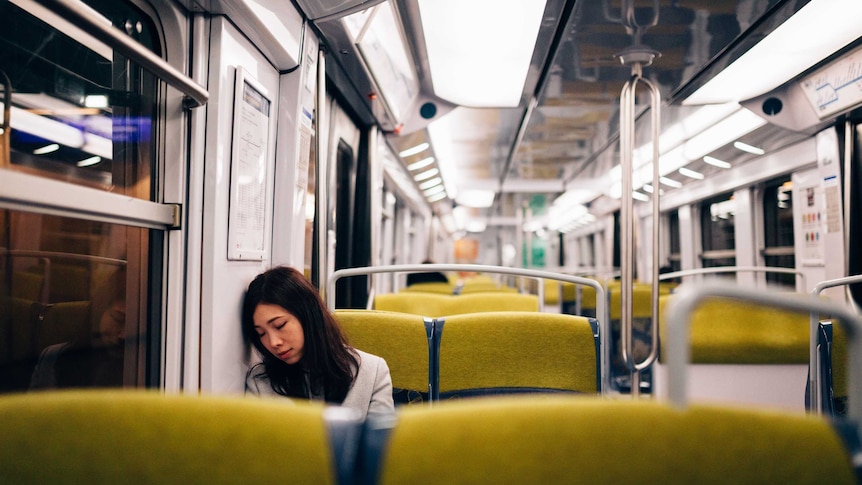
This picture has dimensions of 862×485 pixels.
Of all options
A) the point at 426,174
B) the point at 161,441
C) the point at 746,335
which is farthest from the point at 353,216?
the point at 161,441

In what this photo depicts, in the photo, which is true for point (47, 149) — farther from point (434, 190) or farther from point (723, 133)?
point (434, 190)

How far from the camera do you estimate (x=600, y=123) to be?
4.58 m

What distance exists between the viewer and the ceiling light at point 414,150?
16.8 feet

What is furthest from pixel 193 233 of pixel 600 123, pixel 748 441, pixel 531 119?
pixel 600 123

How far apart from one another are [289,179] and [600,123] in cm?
320

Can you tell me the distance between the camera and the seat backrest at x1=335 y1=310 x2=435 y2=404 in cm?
185

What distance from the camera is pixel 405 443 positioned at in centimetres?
59

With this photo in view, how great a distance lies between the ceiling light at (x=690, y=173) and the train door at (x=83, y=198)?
17.0ft

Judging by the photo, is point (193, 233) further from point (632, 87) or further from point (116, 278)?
point (632, 87)

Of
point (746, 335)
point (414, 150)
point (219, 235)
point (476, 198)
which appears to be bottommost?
point (746, 335)

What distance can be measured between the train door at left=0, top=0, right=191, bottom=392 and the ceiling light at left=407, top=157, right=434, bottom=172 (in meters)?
4.35

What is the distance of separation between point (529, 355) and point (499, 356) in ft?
0.30

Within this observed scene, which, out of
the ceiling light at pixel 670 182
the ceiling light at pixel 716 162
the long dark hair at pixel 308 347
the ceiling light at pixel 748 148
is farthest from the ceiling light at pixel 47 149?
the ceiling light at pixel 670 182

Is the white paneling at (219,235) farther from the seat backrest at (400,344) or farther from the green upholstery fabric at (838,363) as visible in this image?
the green upholstery fabric at (838,363)
